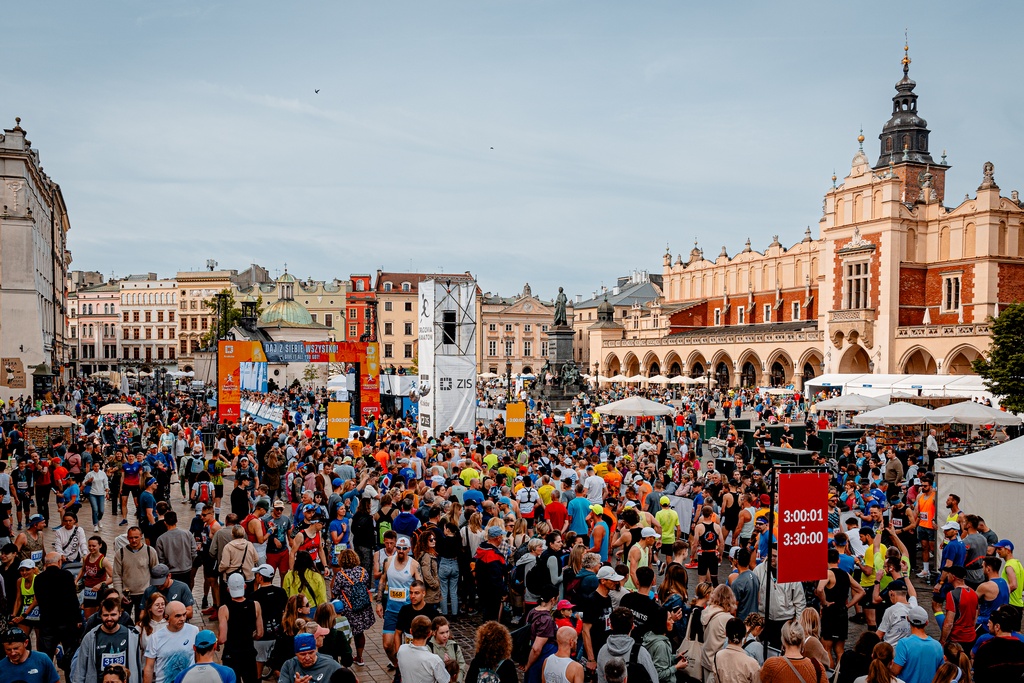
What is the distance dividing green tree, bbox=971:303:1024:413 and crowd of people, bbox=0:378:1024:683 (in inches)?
571

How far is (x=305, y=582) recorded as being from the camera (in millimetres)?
7621

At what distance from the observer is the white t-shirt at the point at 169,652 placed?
19.9 feet

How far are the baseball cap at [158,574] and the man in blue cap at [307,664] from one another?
291 centimetres

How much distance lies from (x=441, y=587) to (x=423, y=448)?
870 cm

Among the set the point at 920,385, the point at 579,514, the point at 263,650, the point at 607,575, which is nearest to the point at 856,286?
the point at 920,385

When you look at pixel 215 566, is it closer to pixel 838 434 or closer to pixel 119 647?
pixel 119 647

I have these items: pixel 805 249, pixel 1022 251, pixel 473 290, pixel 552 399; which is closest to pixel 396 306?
pixel 805 249

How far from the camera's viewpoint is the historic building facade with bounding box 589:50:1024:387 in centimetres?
4588

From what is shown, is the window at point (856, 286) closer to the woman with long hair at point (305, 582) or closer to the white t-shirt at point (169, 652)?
the woman with long hair at point (305, 582)

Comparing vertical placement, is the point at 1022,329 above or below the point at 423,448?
above

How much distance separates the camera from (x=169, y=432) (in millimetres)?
19453

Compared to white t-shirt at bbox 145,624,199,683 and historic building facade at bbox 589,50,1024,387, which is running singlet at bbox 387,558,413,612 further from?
historic building facade at bbox 589,50,1024,387

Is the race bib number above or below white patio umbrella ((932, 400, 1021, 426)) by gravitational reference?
below

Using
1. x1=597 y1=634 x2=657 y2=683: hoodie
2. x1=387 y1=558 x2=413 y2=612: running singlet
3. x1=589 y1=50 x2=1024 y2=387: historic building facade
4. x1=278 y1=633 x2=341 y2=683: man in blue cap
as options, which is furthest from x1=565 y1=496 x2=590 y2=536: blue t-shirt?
x1=589 y1=50 x2=1024 y2=387: historic building facade
